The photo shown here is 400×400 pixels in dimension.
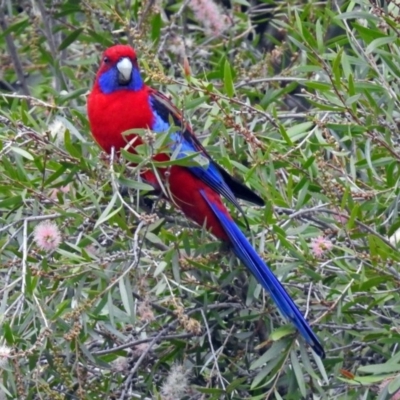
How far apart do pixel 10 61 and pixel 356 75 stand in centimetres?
180

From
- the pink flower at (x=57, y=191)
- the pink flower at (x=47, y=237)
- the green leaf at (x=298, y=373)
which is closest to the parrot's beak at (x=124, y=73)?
the pink flower at (x=57, y=191)

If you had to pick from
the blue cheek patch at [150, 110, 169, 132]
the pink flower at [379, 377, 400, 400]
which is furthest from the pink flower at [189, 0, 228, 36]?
the pink flower at [379, 377, 400, 400]

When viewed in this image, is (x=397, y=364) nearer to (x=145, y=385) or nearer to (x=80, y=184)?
(x=145, y=385)

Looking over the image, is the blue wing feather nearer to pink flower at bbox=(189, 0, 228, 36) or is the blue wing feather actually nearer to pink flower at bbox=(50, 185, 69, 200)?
pink flower at bbox=(50, 185, 69, 200)

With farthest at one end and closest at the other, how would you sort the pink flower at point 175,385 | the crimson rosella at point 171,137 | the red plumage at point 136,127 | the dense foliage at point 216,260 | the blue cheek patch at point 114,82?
the blue cheek patch at point 114,82
the red plumage at point 136,127
the crimson rosella at point 171,137
the pink flower at point 175,385
the dense foliage at point 216,260

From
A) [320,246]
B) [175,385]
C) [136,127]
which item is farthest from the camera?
[136,127]

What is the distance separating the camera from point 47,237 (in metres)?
2.47

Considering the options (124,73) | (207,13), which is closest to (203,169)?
(124,73)

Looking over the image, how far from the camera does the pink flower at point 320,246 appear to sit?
96.8 inches

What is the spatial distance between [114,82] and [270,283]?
100cm

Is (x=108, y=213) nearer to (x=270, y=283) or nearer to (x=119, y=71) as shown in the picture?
(x=270, y=283)

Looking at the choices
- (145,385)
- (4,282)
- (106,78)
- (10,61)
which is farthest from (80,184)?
(10,61)

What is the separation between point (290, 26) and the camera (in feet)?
9.91

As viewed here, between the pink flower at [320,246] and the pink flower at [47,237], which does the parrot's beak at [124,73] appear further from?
the pink flower at [320,246]
